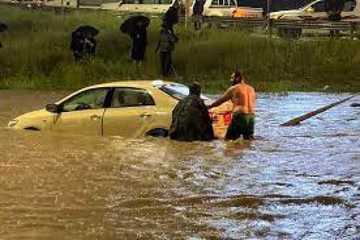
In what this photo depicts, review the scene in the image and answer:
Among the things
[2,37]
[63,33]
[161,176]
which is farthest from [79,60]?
[161,176]

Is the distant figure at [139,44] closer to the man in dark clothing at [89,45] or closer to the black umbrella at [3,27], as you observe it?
the man in dark clothing at [89,45]

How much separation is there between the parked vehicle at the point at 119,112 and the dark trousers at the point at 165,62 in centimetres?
1203

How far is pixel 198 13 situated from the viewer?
115 ft

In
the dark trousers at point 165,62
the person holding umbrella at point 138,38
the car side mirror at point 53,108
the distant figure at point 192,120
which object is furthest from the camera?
the person holding umbrella at point 138,38

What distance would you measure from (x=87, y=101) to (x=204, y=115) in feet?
7.67

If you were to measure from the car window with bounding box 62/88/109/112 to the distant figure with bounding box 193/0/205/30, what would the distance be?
16.6m

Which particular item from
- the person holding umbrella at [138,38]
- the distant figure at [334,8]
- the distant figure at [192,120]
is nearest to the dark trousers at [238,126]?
the distant figure at [192,120]

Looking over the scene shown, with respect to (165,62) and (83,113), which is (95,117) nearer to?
(83,113)

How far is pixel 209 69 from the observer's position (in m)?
29.4

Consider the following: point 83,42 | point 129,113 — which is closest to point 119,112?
point 129,113

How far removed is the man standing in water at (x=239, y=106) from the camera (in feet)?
47.6

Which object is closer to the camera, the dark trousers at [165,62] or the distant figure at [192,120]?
the distant figure at [192,120]

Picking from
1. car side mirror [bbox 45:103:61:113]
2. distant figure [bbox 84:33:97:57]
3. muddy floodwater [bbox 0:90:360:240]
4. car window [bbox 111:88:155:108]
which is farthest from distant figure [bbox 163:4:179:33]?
car window [bbox 111:88:155:108]

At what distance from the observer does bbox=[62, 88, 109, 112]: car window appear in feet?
50.6
